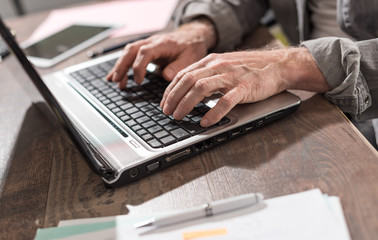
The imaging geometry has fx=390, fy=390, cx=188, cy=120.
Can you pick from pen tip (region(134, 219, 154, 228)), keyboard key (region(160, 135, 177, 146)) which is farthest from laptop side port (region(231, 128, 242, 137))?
pen tip (region(134, 219, 154, 228))

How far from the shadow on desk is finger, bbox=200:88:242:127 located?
0.16ft

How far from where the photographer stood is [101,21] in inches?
54.6

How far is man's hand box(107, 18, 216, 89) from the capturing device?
84cm

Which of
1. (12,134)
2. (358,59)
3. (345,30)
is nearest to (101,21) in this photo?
(12,134)

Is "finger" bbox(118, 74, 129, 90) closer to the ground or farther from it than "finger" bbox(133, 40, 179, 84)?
closer to the ground

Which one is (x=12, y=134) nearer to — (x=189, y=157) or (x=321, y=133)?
(x=189, y=157)

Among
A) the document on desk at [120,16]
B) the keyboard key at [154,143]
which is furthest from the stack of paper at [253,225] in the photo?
the document on desk at [120,16]

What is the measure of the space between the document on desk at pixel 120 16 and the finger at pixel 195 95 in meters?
0.61

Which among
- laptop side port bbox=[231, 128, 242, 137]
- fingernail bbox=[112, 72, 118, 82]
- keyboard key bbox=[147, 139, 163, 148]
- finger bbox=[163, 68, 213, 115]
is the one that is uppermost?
finger bbox=[163, 68, 213, 115]

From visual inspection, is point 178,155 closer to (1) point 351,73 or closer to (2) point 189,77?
(2) point 189,77

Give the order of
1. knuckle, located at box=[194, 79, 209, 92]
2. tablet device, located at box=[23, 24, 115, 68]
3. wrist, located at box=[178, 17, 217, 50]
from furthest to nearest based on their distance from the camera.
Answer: tablet device, located at box=[23, 24, 115, 68] → wrist, located at box=[178, 17, 217, 50] → knuckle, located at box=[194, 79, 209, 92]

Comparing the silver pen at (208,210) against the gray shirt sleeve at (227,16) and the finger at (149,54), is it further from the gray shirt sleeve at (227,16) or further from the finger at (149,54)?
the gray shirt sleeve at (227,16)

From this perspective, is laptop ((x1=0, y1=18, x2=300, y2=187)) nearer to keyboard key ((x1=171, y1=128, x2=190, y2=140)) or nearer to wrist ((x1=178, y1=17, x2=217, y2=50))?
keyboard key ((x1=171, y1=128, x2=190, y2=140))

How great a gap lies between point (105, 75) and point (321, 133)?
1.70 feet
